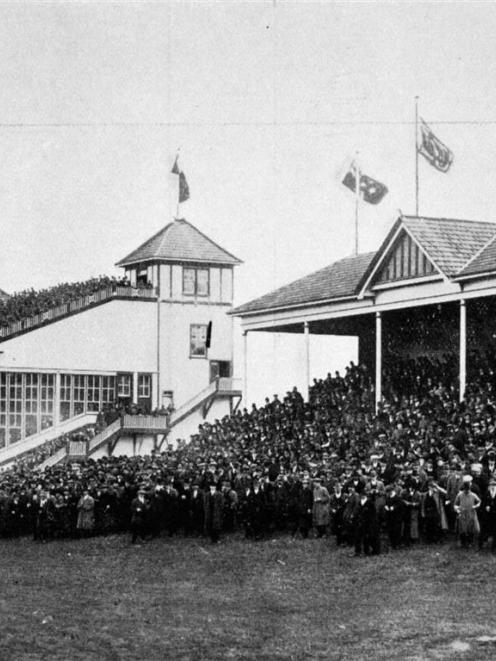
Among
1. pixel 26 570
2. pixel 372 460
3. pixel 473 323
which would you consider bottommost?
pixel 26 570

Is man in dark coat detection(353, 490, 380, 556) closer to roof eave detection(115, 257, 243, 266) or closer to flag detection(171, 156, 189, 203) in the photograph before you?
roof eave detection(115, 257, 243, 266)

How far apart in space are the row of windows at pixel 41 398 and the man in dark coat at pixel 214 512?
22.4 metres

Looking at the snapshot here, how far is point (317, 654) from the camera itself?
1358cm

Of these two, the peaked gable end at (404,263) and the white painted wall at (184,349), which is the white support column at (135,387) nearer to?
the white painted wall at (184,349)

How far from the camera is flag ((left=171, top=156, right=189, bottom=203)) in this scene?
49312 mm

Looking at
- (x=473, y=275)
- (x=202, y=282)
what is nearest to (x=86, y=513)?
(x=473, y=275)

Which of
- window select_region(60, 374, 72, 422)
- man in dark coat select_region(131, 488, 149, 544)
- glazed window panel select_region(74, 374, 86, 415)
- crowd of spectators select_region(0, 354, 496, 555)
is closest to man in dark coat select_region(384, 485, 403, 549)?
crowd of spectators select_region(0, 354, 496, 555)

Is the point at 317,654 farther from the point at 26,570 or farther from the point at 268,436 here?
the point at 268,436

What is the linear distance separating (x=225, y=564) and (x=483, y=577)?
215 inches

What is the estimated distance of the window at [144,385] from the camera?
160ft

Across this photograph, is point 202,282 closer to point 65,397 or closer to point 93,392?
point 93,392

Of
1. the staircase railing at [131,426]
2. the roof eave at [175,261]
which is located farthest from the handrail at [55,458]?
the roof eave at [175,261]

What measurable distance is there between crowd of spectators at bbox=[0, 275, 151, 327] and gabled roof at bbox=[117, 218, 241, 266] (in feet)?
5.10

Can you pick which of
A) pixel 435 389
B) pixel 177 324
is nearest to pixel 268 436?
pixel 435 389
